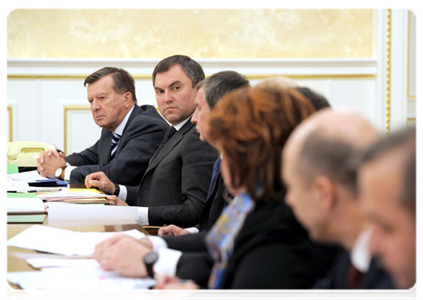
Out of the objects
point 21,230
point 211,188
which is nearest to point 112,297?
point 21,230

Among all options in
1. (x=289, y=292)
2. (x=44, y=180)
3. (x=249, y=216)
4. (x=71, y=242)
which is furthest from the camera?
(x=44, y=180)

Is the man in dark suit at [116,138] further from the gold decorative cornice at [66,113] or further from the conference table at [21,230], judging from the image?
the gold decorative cornice at [66,113]

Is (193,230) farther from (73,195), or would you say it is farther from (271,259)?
(271,259)

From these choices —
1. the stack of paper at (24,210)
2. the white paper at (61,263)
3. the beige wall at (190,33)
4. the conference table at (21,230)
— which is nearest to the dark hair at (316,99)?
the white paper at (61,263)

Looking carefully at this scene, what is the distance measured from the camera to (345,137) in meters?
0.97

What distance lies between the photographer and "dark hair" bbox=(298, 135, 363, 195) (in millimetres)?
946

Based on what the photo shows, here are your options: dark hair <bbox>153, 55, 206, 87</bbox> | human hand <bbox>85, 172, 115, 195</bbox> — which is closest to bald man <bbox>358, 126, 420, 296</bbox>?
human hand <bbox>85, 172, 115, 195</bbox>

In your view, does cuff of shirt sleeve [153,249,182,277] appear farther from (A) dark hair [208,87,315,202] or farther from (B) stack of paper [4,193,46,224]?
(B) stack of paper [4,193,46,224]

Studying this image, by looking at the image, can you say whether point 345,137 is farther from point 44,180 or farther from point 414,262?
point 44,180

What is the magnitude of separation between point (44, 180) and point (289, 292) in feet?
8.02

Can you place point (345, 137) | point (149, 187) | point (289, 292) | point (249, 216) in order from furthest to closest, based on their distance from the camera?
point (149, 187) < point (249, 216) < point (289, 292) < point (345, 137)

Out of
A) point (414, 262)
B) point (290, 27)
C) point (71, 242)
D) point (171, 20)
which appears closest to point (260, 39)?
point (290, 27)

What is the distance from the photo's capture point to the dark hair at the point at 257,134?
1.23m

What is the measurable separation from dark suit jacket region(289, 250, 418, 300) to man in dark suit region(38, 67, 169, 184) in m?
2.56
